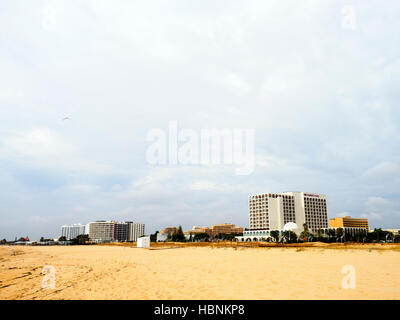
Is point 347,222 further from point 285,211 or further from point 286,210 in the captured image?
point 285,211

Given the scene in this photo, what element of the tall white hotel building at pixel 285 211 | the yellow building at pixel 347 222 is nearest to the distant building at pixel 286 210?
the tall white hotel building at pixel 285 211

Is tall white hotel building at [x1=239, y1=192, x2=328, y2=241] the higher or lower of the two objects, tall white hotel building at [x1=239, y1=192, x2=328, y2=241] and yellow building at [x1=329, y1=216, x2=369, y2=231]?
the higher

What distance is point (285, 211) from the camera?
5999 inches

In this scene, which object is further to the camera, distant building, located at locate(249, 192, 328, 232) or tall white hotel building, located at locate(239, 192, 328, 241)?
distant building, located at locate(249, 192, 328, 232)

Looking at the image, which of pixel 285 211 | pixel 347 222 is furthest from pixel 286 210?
pixel 347 222

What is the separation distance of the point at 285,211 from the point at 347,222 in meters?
44.3

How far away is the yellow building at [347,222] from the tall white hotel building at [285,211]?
6.85 meters

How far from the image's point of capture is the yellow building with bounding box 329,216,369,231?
530 feet

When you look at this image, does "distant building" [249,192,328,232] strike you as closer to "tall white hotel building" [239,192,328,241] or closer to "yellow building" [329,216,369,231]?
"tall white hotel building" [239,192,328,241]

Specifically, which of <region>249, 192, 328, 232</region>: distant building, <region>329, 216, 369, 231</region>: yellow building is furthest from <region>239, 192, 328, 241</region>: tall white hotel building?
<region>329, 216, 369, 231</region>: yellow building

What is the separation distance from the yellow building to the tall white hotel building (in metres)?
6.85
